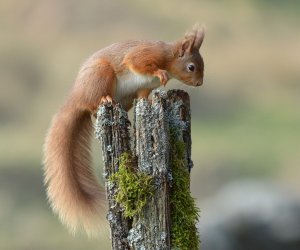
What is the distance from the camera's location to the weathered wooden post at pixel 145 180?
2871mm

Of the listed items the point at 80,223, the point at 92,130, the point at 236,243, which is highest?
the point at 236,243

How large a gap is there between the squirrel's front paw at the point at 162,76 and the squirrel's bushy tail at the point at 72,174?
1.09 feet

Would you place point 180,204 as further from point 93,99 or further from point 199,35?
point 199,35

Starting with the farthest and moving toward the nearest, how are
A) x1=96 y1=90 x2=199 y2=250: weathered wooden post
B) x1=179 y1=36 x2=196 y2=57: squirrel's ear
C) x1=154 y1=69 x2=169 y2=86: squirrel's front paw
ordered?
x1=179 y1=36 x2=196 y2=57: squirrel's ear
x1=154 y1=69 x2=169 y2=86: squirrel's front paw
x1=96 y1=90 x2=199 y2=250: weathered wooden post

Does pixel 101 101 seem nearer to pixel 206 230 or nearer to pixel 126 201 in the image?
pixel 126 201

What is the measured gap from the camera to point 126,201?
292 cm

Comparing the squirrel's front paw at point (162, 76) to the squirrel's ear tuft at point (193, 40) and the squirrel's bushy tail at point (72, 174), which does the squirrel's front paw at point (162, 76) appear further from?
the squirrel's bushy tail at point (72, 174)

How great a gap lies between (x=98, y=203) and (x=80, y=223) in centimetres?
10

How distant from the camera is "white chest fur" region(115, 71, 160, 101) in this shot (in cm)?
337

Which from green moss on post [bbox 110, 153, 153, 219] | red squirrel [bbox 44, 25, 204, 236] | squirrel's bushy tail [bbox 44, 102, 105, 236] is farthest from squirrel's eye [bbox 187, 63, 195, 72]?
green moss on post [bbox 110, 153, 153, 219]

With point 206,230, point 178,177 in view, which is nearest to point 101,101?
point 178,177

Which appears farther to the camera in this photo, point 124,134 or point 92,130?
point 92,130

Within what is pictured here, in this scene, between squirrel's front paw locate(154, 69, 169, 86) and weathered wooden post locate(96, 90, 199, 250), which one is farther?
squirrel's front paw locate(154, 69, 169, 86)

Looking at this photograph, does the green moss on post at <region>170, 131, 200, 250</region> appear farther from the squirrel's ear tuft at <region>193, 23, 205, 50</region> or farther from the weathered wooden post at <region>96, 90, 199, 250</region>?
the squirrel's ear tuft at <region>193, 23, 205, 50</region>
